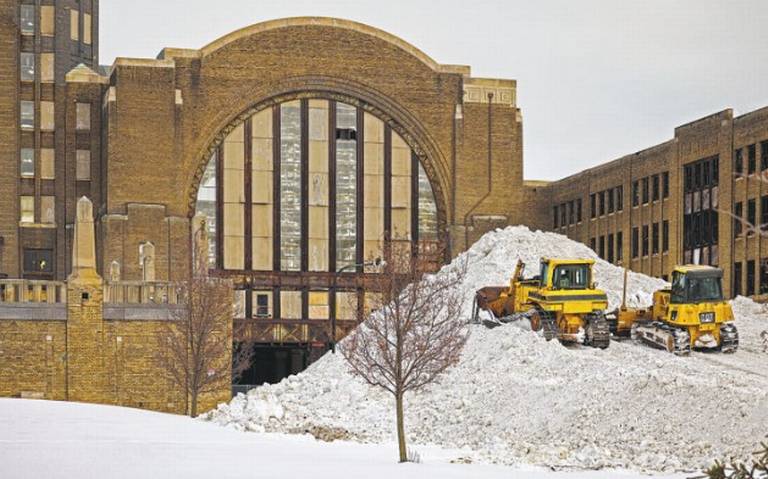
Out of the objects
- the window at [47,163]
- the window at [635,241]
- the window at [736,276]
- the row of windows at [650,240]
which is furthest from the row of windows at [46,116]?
the window at [736,276]

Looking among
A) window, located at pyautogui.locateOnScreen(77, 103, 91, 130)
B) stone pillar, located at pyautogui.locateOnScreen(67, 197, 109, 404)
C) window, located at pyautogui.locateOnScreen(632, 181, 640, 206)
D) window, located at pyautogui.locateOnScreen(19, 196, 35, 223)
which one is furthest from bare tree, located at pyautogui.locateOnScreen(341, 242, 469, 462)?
window, located at pyautogui.locateOnScreen(19, 196, 35, 223)

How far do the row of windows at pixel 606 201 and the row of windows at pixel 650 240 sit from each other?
231cm

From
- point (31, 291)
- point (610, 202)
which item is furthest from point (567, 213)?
point (31, 291)

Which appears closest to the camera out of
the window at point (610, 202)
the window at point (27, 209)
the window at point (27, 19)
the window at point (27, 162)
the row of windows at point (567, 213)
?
the window at point (610, 202)

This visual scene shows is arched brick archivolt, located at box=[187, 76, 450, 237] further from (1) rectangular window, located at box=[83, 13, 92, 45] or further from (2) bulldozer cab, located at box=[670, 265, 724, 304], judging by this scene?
(2) bulldozer cab, located at box=[670, 265, 724, 304]

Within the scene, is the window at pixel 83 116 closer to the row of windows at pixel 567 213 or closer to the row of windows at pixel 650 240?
the row of windows at pixel 567 213

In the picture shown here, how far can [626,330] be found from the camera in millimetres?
52719

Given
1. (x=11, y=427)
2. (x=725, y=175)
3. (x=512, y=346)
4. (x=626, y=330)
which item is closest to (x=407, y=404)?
(x=512, y=346)

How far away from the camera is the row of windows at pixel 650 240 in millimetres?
78188

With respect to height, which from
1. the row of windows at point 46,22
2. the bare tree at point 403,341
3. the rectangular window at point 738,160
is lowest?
the bare tree at point 403,341

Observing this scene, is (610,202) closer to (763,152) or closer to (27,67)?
(763,152)

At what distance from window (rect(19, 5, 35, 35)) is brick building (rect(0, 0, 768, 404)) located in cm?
74

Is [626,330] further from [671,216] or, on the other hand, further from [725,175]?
[671,216]

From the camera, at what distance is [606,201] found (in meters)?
85.5
